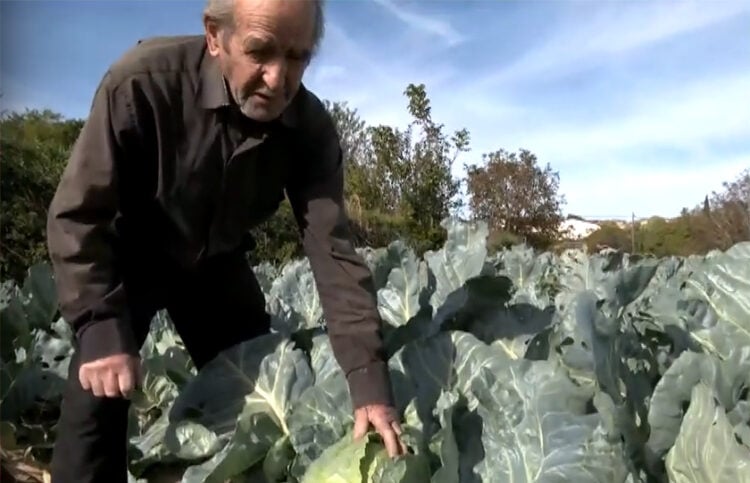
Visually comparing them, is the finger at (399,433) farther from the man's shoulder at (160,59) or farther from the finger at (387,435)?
the man's shoulder at (160,59)

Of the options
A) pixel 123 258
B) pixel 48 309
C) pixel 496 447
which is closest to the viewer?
pixel 496 447

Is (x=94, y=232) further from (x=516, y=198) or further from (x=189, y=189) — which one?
(x=516, y=198)

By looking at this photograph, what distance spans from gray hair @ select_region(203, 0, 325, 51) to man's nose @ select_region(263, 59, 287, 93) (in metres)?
0.09

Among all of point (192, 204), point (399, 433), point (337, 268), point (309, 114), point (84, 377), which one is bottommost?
point (399, 433)

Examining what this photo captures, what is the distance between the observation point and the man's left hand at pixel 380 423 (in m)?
1.49

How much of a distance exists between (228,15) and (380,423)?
755mm

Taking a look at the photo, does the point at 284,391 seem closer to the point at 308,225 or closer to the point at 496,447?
the point at 308,225

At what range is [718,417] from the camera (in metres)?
1.10

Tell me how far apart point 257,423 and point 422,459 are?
1.15 feet

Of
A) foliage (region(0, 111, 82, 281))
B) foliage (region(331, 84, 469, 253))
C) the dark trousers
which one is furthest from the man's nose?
foliage (region(331, 84, 469, 253))

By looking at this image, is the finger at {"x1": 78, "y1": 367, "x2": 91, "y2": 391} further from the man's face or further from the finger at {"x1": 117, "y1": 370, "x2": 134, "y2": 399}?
the man's face

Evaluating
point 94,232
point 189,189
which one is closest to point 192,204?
point 189,189

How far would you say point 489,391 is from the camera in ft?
4.45

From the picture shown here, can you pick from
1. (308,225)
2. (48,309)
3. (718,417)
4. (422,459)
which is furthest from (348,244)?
(48,309)
